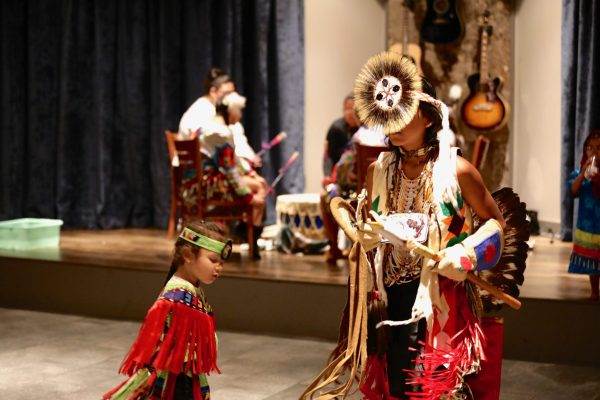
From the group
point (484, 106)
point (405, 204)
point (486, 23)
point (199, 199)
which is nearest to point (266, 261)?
point (199, 199)

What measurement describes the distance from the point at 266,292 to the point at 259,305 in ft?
0.27

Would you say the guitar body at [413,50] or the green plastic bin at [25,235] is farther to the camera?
the guitar body at [413,50]

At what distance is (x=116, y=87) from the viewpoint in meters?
8.13

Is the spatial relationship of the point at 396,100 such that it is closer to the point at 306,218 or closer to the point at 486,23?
the point at 306,218

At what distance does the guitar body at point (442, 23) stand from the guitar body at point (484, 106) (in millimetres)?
414

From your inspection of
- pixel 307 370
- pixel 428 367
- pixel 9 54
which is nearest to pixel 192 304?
pixel 428 367

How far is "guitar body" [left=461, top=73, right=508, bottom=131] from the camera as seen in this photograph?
761cm

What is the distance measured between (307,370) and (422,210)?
5.69 feet

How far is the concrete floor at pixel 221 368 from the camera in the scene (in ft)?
12.9

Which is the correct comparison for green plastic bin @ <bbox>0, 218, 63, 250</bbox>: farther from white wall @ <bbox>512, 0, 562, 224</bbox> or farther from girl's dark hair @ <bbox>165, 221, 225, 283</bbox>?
white wall @ <bbox>512, 0, 562, 224</bbox>

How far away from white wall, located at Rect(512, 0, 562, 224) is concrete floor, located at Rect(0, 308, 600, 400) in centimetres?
334

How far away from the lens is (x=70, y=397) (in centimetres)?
383

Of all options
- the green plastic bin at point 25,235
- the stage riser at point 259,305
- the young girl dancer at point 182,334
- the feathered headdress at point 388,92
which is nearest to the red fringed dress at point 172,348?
the young girl dancer at point 182,334

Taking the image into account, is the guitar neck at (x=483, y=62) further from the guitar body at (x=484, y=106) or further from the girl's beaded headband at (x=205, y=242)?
the girl's beaded headband at (x=205, y=242)
